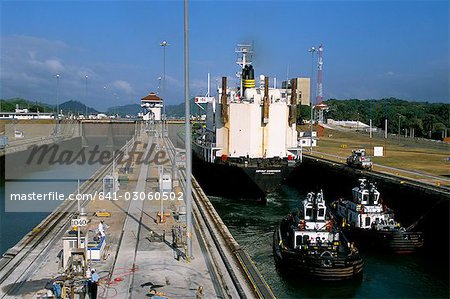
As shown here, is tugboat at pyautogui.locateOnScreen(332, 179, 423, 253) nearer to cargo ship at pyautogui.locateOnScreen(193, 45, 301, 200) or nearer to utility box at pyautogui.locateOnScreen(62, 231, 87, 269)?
cargo ship at pyautogui.locateOnScreen(193, 45, 301, 200)

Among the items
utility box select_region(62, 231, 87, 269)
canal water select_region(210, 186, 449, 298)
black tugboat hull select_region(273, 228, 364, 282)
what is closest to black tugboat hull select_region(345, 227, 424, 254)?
canal water select_region(210, 186, 449, 298)

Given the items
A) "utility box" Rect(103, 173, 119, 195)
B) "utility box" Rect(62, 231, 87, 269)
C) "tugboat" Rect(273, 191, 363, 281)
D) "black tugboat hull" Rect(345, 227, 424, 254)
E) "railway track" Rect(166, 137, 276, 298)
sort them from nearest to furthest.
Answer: "railway track" Rect(166, 137, 276, 298) < "utility box" Rect(62, 231, 87, 269) < "tugboat" Rect(273, 191, 363, 281) < "black tugboat hull" Rect(345, 227, 424, 254) < "utility box" Rect(103, 173, 119, 195)

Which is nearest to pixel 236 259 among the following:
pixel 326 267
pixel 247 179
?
pixel 326 267

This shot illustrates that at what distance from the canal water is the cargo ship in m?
7.95

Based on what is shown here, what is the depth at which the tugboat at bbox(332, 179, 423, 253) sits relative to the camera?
27906 mm

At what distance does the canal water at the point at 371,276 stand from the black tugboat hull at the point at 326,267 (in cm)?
45

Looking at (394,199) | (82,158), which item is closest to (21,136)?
(82,158)

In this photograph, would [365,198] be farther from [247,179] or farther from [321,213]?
[247,179]

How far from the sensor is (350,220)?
105 feet

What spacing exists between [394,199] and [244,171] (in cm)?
1265

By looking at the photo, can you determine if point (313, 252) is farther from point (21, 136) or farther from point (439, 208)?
point (21, 136)

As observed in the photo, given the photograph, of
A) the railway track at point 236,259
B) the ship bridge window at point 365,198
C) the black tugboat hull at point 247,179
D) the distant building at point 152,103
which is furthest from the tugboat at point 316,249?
the distant building at point 152,103

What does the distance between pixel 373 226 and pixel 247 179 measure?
14.9m

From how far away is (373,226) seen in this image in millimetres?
29703
